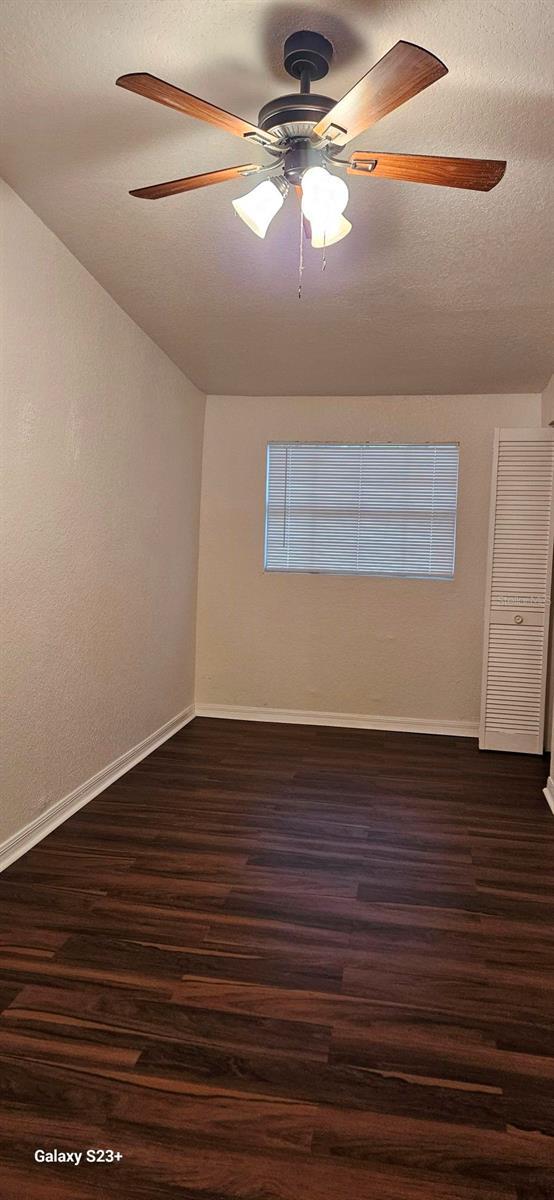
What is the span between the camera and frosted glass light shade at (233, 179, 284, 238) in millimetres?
2279

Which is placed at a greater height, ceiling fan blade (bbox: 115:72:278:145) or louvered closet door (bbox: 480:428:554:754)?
ceiling fan blade (bbox: 115:72:278:145)

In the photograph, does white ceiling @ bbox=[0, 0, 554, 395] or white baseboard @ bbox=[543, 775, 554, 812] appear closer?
white ceiling @ bbox=[0, 0, 554, 395]

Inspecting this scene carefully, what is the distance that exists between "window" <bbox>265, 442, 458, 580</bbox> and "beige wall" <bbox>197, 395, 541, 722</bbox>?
8 centimetres

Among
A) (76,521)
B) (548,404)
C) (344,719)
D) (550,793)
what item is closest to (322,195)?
(76,521)

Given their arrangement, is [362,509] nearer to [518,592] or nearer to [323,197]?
[518,592]

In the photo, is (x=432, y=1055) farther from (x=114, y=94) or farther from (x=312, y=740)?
(x=312, y=740)

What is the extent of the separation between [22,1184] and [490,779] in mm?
3336

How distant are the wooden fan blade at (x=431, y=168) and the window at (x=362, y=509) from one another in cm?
342

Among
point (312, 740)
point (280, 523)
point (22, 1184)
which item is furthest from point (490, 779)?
point (22, 1184)

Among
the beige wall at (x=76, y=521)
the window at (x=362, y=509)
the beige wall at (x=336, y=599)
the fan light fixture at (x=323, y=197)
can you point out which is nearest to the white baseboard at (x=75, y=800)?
the beige wall at (x=76, y=521)

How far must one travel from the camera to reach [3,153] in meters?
2.69

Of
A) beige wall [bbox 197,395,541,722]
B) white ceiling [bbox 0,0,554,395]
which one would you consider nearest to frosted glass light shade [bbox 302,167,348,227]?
white ceiling [bbox 0,0,554,395]

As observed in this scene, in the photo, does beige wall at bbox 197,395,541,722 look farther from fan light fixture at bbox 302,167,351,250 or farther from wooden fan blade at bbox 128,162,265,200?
wooden fan blade at bbox 128,162,265,200

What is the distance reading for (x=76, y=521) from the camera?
3607 millimetres
